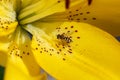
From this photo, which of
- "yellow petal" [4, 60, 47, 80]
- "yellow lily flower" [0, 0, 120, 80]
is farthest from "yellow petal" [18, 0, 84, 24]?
"yellow petal" [4, 60, 47, 80]

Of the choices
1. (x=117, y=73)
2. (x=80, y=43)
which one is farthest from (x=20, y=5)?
(x=117, y=73)

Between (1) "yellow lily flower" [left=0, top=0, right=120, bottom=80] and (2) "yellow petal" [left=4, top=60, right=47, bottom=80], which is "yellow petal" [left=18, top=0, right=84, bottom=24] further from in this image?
(2) "yellow petal" [left=4, top=60, right=47, bottom=80]

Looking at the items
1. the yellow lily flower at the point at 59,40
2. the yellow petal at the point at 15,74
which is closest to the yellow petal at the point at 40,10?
the yellow lily flower at the point at 59,40

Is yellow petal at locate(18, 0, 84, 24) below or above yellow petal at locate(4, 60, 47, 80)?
above

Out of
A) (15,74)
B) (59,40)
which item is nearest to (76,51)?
(59,40)

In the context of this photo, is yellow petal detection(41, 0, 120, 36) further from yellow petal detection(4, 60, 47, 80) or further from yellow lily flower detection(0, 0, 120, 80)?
yellow petal detection(4, 60, 47, 80)

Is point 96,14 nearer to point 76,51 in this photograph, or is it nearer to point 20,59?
point 76,51

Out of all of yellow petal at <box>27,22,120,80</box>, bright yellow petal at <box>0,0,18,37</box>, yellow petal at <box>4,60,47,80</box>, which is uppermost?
bright yellow petal at <box>0,0,18,37</box>

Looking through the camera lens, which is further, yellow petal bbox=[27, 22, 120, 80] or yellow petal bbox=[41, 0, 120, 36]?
yellow petal bbox=[41, 0, 120, 36]
